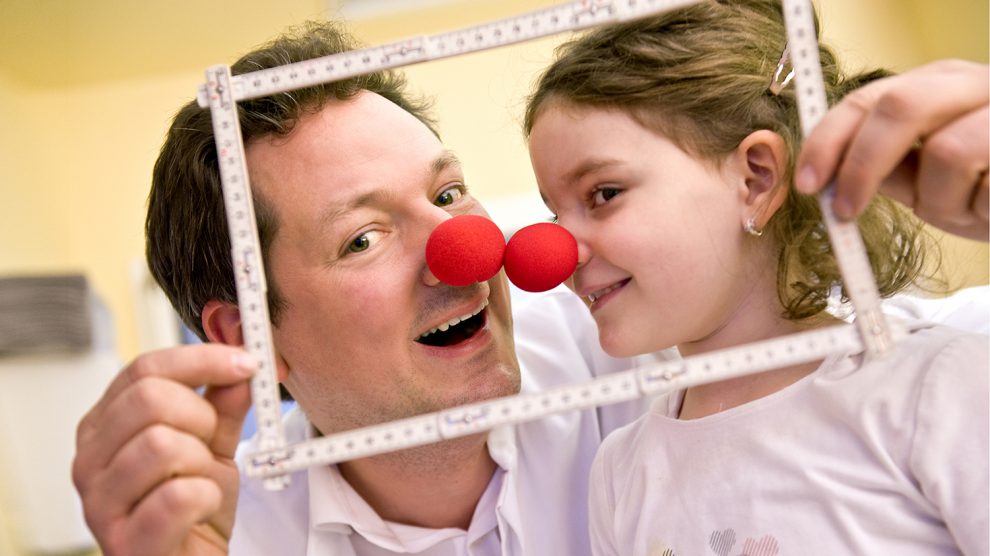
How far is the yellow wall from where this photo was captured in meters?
3.05

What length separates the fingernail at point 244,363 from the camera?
3.44 feet

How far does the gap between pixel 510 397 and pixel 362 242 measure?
0.56 metres

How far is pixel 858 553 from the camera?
3.48 feet

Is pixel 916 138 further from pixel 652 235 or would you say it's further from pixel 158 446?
pixel 158 446

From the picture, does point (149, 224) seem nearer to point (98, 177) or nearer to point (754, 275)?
point (754, 275)

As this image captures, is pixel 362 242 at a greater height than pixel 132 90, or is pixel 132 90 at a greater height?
pixel 132 90

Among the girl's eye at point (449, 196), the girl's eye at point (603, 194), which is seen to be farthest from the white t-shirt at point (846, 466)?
the girl's eye at point (449, 196)

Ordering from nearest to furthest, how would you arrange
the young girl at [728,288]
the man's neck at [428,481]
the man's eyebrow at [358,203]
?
the young girl at [728,288], the man's eyebrow at [358,203], the man's neck at [428,481]

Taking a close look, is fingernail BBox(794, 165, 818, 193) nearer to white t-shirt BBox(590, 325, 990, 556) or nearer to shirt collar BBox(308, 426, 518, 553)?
white t-shirt BBox(590, 325, 990, 556)

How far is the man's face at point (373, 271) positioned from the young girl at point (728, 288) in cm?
25

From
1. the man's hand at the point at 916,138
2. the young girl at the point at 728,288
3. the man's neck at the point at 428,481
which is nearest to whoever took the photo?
the man's hand at the point at 916,138

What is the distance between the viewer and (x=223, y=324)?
1.70 metres

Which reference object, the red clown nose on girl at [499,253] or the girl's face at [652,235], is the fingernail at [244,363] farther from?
the girl's face at [652,235]

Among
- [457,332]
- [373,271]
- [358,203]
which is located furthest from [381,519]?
[358,203]
